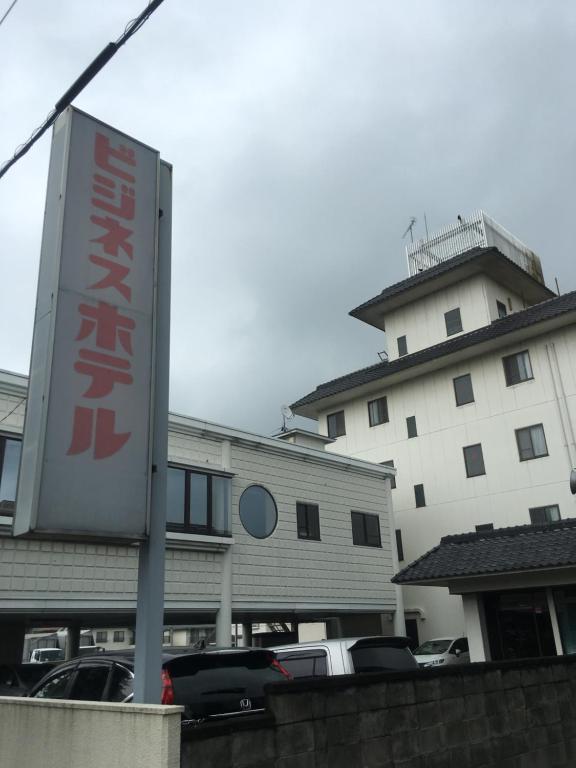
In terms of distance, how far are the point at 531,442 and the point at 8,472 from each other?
1850cm

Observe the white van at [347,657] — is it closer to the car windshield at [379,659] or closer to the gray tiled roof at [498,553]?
the car windshield at [379,659]

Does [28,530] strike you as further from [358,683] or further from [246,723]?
[358,683]

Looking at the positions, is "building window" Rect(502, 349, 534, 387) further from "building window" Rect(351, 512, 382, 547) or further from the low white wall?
the low white wall

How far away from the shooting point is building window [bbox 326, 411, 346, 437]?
104ft

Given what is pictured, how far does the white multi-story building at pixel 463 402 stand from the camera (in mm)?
24469

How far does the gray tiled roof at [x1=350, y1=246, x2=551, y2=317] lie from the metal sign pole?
2305cm

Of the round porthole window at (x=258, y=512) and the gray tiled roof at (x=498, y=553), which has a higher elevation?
the round porthole window at (x=258, y=512)

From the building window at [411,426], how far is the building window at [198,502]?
43.5ft

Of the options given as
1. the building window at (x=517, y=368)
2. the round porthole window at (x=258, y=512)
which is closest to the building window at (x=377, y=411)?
the building window at (x=517, y=368)

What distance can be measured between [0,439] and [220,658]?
8680mm

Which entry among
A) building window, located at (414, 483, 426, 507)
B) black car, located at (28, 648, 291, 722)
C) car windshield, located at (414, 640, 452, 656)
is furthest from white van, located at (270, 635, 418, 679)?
building window, located at (414, 483, 426, 507)

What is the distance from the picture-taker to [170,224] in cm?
629

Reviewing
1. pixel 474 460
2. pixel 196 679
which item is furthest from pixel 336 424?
pixel 196 679

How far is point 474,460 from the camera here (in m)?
26.5
